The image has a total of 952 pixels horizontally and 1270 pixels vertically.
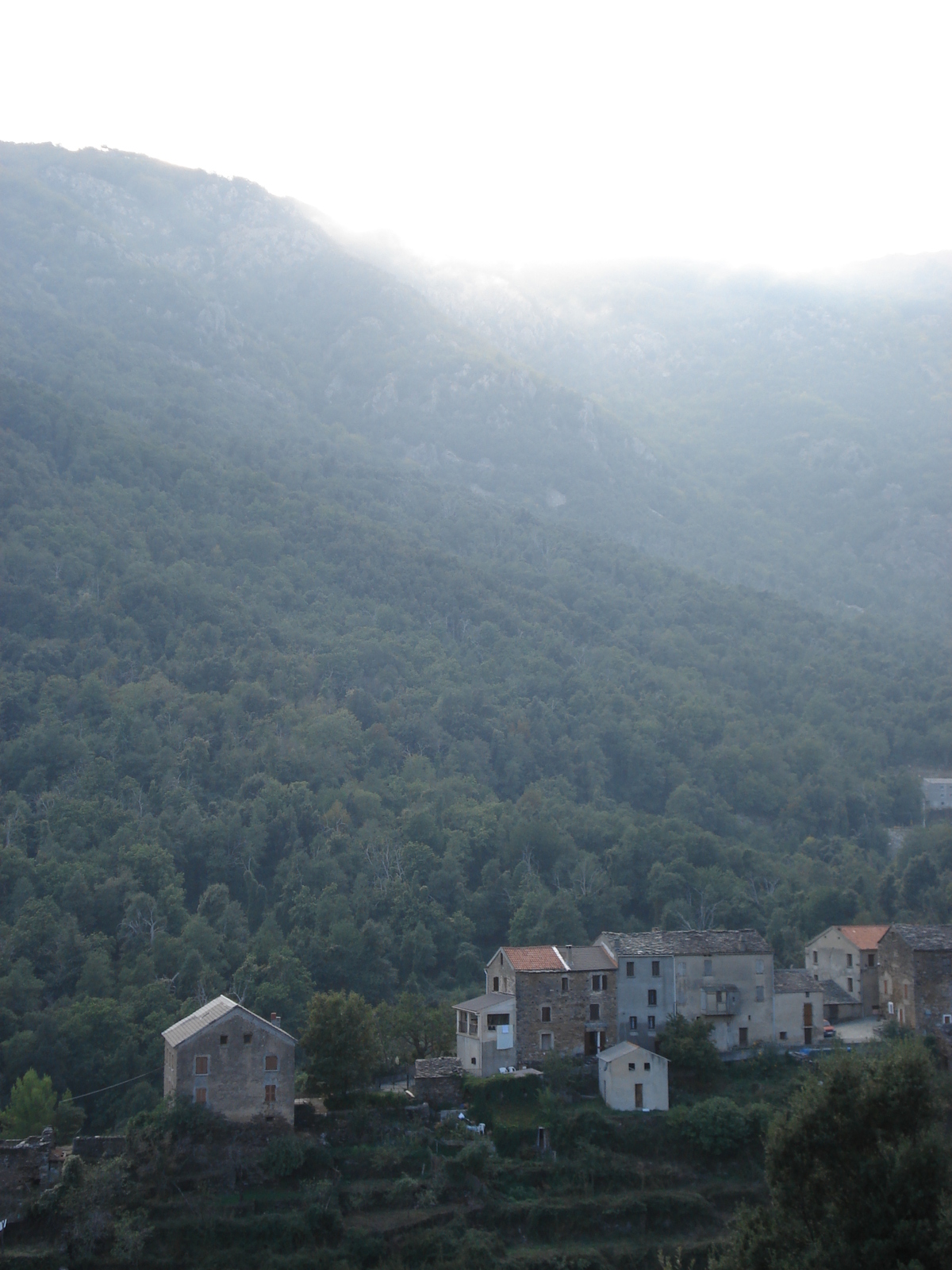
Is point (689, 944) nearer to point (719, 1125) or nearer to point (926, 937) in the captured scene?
point (719, 1125)

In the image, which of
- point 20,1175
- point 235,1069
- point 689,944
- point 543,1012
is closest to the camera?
point 20,1175

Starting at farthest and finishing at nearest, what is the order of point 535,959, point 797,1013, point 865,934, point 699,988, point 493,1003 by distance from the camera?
point 865,934 → point 797,1013 → point 699,988 → point 535,959 → point 493,1003

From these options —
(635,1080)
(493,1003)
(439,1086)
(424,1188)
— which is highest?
(493,1003)

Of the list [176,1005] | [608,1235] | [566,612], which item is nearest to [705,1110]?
[608,1235]

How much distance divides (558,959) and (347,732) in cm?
5919

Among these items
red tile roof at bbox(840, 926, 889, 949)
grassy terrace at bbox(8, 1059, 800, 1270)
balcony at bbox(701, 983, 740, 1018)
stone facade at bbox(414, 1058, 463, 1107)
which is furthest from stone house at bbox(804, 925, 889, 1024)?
stone facade at bbox(414, 1058, 463, 1107)

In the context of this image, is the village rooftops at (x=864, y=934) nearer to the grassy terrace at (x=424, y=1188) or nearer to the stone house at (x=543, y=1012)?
the grassy terrace at (x=424, y=1188)

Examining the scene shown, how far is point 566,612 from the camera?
155 meters

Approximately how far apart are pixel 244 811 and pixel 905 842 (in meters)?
60.1

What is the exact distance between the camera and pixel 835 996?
64.6 m

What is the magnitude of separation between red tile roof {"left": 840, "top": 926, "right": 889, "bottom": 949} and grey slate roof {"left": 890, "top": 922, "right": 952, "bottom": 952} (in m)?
2.27

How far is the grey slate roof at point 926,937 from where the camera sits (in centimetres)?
5922

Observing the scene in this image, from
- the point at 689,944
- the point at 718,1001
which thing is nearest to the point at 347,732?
the point at 689,944

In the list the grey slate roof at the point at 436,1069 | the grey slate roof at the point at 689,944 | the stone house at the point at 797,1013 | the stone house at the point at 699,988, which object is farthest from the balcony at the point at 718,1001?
the grey slate roof at the point at 436,1069
